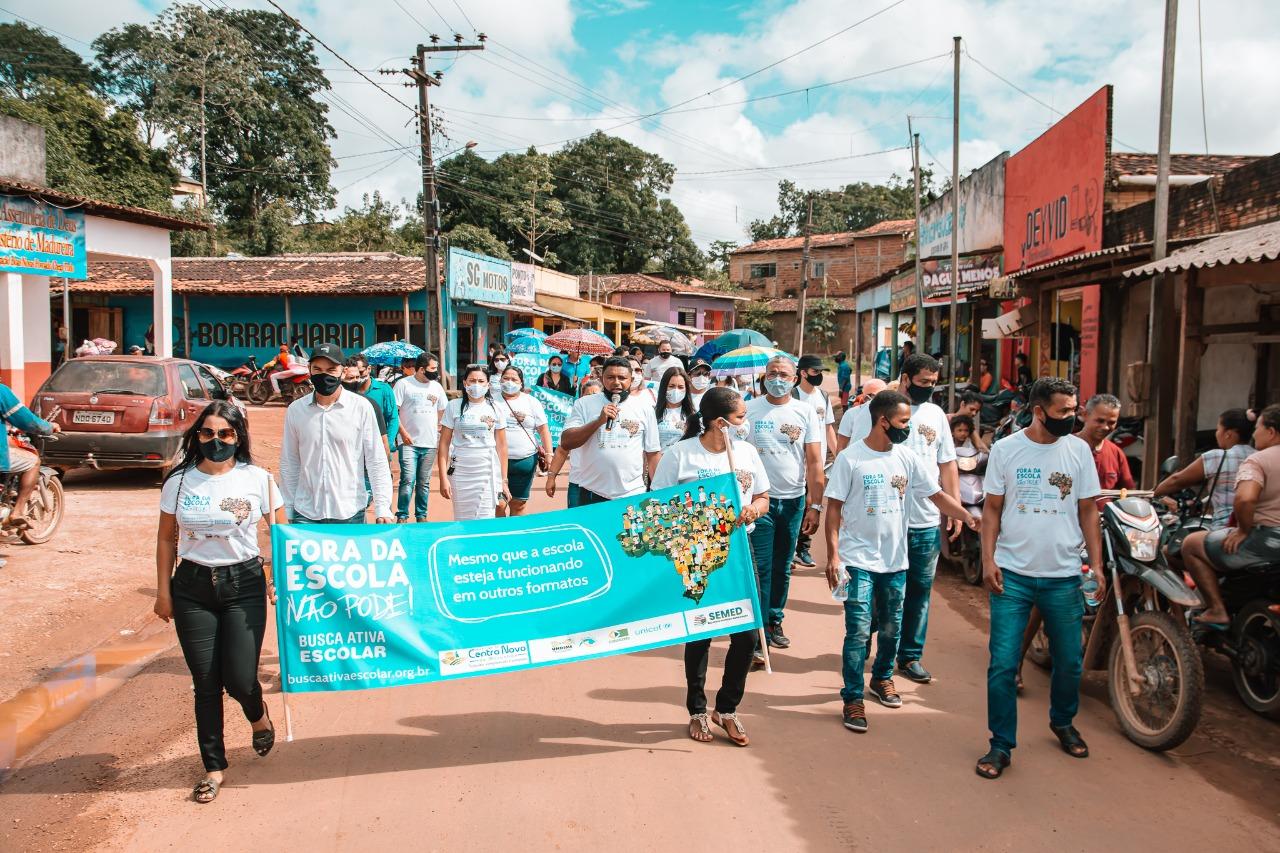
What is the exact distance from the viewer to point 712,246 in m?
70.2

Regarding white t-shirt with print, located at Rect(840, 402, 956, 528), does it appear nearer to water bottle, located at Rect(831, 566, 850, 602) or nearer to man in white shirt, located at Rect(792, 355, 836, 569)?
water bottle, located at Rect(831, 566, 850, 602)

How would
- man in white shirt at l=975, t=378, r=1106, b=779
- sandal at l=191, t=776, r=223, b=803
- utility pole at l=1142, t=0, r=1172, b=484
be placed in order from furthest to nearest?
utility pole at l=1142, t=0, r=1172, b=484 < man in white shirt at l=975, t=378, r=1106, b=779 < sandal at l=191, t=776, r=223, b=803

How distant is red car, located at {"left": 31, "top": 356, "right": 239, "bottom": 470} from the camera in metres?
11.2

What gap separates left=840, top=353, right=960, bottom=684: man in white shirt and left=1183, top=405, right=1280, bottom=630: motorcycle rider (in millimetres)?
1346

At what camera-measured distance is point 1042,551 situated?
4402 millimetres

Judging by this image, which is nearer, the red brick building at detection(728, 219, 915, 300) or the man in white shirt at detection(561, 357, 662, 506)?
the man in white shirt at detection(561, 357, 662, 506)

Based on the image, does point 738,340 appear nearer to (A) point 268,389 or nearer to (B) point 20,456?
(B) point 20,456

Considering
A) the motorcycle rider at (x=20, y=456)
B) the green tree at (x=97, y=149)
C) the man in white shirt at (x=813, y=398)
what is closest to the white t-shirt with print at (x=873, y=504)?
the man in white shirt at (x=813, y=398)

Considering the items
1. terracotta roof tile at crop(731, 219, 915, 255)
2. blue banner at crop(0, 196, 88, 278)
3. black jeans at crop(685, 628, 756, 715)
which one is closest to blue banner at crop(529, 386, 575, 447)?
black jeans at crop(685, 628, 756, 715)

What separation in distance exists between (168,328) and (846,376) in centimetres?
1539

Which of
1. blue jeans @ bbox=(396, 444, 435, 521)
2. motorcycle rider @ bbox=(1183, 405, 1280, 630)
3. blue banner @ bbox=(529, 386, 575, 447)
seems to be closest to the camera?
motorcycle rider @ bbox=(1183, 405, 1280, 630)

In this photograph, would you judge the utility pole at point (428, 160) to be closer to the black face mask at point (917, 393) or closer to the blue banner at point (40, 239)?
the blue banner at point (40, 239)

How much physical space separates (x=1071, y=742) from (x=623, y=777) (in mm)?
2208

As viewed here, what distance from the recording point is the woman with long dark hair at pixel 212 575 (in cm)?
402
